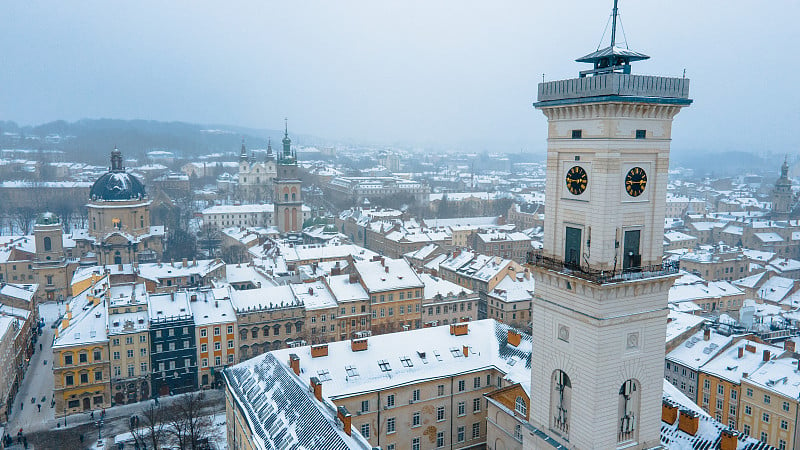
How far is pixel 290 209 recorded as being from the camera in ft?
400

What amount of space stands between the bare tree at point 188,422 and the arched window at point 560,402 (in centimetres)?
2699

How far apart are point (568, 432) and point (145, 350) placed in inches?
1682

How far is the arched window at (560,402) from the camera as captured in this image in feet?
66.5

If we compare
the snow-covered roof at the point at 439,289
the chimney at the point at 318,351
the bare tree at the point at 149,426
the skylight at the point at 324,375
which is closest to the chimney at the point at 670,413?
the skylight at the point at 324,375

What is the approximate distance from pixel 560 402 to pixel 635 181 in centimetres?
816

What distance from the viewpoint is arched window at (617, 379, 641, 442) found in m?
19.6

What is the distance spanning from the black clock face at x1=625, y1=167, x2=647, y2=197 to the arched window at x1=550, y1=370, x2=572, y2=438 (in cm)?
668

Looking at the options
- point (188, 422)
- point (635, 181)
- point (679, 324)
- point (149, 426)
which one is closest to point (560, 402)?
point (635, 181)

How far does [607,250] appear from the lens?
18.4 m

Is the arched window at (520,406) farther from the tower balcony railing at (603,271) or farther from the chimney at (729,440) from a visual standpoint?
the tower balcony railing at (603,271)

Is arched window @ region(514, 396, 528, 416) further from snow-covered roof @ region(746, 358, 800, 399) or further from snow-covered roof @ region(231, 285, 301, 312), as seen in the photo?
snow-covered roof @ region(231, 285, 301, 312)

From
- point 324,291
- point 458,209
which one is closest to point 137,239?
point 324,291

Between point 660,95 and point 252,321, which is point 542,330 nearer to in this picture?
point 660,95

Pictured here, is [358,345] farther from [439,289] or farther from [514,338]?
[439,289]
